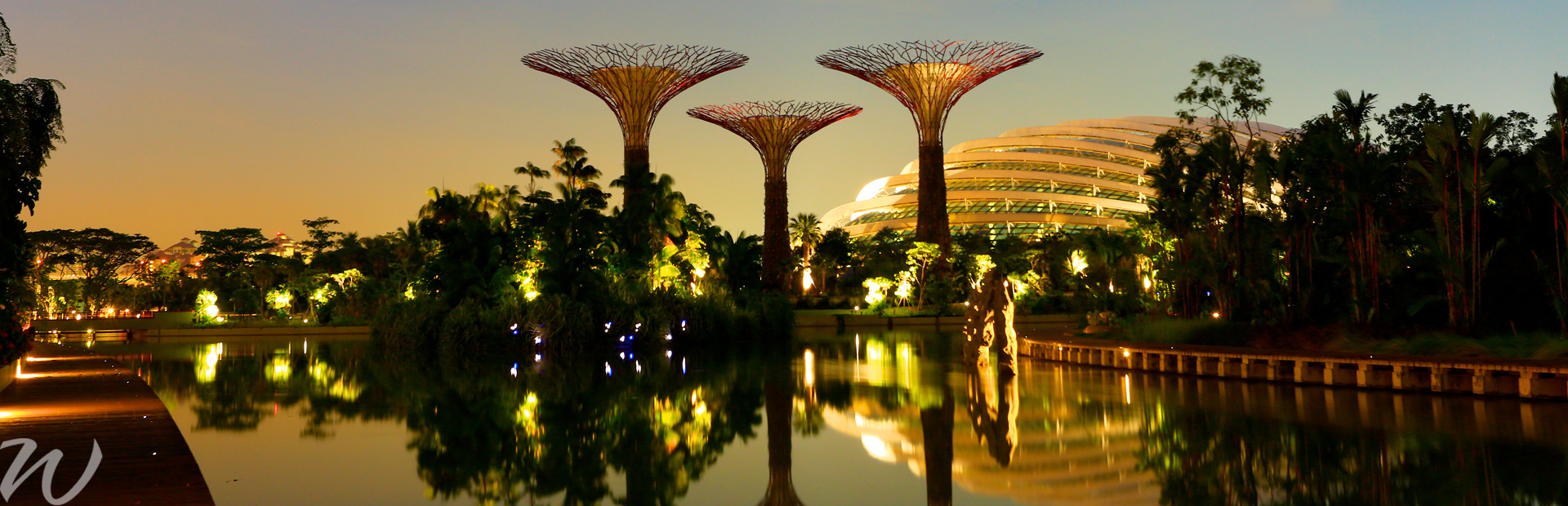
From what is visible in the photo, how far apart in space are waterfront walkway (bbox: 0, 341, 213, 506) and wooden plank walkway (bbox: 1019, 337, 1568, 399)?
1345 cm

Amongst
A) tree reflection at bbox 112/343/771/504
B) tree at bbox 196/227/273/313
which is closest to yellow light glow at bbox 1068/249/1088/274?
tree reflection at bbox 112/343/771/504

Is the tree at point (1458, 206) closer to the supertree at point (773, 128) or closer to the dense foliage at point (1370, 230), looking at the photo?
the dense foliage at point (1370, 230)

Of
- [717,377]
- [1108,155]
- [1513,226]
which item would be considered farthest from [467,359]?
[1108,155]

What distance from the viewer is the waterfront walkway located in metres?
7.43

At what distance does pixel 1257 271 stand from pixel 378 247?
48.7 m

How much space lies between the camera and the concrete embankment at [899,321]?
151 ft

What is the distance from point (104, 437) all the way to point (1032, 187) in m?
83.8

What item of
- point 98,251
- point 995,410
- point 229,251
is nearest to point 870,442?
point 995,410

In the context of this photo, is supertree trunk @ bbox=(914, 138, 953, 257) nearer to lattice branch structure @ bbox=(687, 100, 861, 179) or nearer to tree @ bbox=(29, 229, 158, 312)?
lattice branch structure @ bbox=(687, 100, 861, 179)

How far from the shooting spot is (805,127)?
5438 centimetres

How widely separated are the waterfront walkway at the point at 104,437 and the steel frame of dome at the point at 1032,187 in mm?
69318

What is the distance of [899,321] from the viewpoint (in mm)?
47469

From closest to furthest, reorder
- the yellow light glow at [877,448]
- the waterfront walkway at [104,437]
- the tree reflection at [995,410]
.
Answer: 1. the waterfront walkway at [104,437]
2. the yellow light glow at [877,448]
3. the tree reflection at [995,410]

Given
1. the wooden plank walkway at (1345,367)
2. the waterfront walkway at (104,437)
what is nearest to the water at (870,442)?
the wooden plank walkway at (1345,367)
